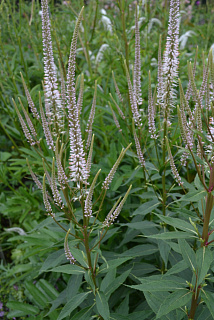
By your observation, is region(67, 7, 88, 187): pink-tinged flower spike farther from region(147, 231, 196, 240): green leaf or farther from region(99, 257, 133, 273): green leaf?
region(99, 257, 133, 273): green leaf

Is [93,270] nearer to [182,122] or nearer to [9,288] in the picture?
[182,122]

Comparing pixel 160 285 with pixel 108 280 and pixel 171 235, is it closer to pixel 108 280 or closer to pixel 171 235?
pixel 171 235

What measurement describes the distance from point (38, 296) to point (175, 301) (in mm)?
1599

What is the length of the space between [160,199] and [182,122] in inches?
31.3

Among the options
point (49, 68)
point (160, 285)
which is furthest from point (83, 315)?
point (49, 68)

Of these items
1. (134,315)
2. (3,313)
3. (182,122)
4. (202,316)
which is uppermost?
(182,122)

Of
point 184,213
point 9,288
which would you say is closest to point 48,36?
point 184,213

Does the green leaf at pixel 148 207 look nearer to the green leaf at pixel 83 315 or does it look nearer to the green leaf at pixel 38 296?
the green leaf at pixel 83 315

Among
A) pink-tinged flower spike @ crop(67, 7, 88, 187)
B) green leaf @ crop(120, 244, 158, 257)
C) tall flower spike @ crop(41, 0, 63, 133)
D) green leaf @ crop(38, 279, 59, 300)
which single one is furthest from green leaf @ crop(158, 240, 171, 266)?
green leaf @ crop(38, 279, 59, 300)

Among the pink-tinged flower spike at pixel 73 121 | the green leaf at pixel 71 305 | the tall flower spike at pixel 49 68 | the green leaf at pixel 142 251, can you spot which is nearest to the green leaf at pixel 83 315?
the green leaf at pixel 71 305

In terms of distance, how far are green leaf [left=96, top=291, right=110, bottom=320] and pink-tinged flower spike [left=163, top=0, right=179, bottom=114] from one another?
1304 mm

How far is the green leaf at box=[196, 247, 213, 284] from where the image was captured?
1.35 m

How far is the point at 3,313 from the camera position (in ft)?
10.4

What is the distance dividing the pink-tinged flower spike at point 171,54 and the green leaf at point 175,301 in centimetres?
120
